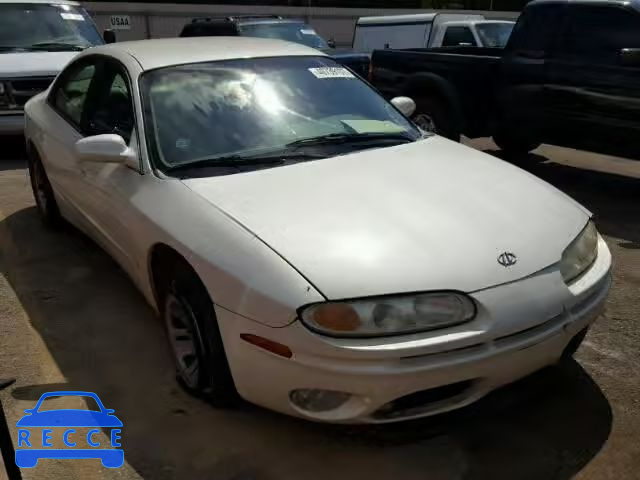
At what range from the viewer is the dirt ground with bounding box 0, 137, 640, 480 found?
2449mm

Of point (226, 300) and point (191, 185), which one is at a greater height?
point (191, 185)

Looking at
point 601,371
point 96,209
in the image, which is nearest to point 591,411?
point 601,371

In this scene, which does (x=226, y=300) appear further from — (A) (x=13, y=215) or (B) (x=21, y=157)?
(B) (x=21, y=157)

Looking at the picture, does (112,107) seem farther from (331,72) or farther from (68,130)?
(331,72)

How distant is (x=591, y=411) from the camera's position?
9.04ft

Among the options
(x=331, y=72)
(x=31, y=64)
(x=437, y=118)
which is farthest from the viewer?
(x=31, y=64)

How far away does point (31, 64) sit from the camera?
734 cm

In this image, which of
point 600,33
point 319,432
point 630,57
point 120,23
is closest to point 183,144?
point 319,432

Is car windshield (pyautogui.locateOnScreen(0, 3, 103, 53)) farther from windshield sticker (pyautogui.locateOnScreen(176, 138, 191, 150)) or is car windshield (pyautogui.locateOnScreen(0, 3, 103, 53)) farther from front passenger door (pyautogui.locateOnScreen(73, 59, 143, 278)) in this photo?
windshield sticker (pyautogui.locateOnScreen(176, 138, 191, 150))

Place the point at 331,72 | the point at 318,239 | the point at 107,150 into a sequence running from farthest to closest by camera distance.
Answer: the point at 331,72
the point at 107,150
the point at 318,239

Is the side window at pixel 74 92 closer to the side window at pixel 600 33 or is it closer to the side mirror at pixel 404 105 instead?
the side mirror at pixel 404 105

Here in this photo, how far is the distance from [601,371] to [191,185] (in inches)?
84.4

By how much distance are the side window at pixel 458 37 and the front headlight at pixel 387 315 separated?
983 centimetres

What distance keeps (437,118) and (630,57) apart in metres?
2.08
